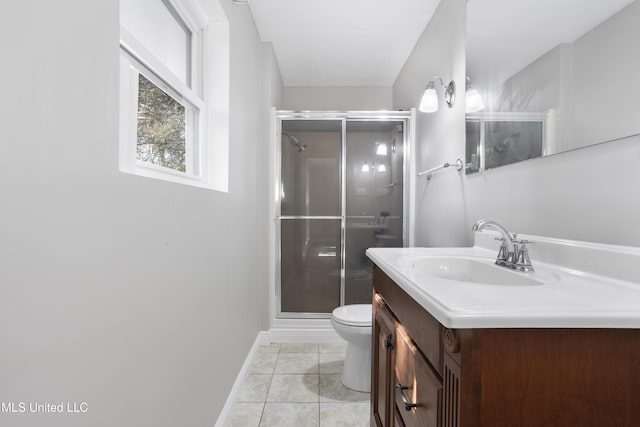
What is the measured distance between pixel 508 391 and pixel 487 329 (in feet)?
0.37

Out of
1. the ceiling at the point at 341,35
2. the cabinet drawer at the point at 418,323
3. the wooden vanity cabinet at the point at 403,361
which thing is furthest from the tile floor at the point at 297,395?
the ceiling at the point at 341,35

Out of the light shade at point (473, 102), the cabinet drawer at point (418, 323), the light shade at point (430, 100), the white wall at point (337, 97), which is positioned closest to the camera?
the cabinet drawer at point (418, 323)

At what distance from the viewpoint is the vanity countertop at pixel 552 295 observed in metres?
0.55

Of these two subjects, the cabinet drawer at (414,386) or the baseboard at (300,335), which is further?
the baseboard at (300,335)

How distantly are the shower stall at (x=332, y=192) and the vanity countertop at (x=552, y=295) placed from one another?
1647 mm

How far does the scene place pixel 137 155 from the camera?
1117 mm

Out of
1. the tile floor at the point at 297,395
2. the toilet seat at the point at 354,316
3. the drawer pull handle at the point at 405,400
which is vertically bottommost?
the tile floor at the point at 297,395

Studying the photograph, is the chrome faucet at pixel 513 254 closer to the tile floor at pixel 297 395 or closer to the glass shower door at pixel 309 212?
the tile floor at pixel 297 395

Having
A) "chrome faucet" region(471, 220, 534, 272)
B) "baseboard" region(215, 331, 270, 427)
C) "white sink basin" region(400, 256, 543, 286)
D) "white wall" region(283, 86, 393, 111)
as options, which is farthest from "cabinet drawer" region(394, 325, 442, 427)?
"white wall" region(283, 86, 393, 111)

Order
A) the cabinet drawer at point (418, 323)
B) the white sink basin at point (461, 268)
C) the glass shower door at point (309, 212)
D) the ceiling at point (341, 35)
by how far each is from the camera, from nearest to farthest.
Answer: the cabinet drawer at point (418, 323)
the white sink basin at point (461, 268)
the ceiling at point (341, 35)
the glass shower door at point (309, 212)

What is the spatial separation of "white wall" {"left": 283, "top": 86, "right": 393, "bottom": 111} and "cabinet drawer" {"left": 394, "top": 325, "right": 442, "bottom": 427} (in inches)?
114

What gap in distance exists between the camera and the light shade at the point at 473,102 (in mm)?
1525

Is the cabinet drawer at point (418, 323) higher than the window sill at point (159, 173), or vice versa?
the window sill at point (159, 173)

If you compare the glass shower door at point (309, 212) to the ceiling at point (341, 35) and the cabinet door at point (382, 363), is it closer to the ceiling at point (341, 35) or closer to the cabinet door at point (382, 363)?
the ceiling at point (341, 35)
